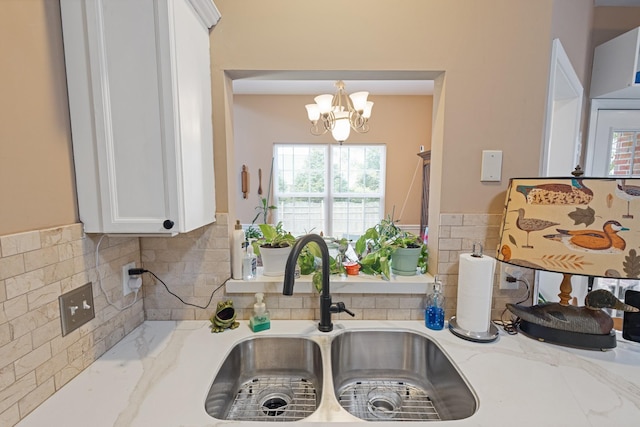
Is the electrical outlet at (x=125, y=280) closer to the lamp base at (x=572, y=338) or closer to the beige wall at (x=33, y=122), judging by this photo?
the beige wall at (x=33, y=122)

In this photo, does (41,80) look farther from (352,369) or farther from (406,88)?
(406,88)

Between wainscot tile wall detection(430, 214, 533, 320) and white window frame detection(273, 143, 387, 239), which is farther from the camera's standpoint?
white window frame detection(273, 143, 387, 239)

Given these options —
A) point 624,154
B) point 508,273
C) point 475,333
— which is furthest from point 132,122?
point 624,154

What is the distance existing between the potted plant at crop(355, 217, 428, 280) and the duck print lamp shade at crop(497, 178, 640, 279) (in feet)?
1.14

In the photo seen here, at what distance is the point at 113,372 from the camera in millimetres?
845

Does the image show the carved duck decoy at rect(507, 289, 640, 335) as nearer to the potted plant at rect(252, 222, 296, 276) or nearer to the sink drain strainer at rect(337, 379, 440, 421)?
the sink drain strainer at rect(337, 379, 440, 421)

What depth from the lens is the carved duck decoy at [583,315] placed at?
0.97 meters

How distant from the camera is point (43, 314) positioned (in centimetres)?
73

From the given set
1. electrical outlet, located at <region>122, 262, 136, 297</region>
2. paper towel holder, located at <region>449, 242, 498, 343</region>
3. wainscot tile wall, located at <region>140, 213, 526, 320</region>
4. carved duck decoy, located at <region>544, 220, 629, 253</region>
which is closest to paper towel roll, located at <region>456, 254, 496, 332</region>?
paper towel holder, located at <region>449, 242, 498, 343</region>

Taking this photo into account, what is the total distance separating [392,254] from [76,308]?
108 centimetres

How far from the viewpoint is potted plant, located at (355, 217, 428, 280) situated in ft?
3.92

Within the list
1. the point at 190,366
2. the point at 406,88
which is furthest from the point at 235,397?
the point at 406,88

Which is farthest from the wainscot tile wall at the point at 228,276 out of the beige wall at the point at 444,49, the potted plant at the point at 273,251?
the beige wall at the point at 444,49

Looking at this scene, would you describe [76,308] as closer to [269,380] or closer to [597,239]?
[269,380]
